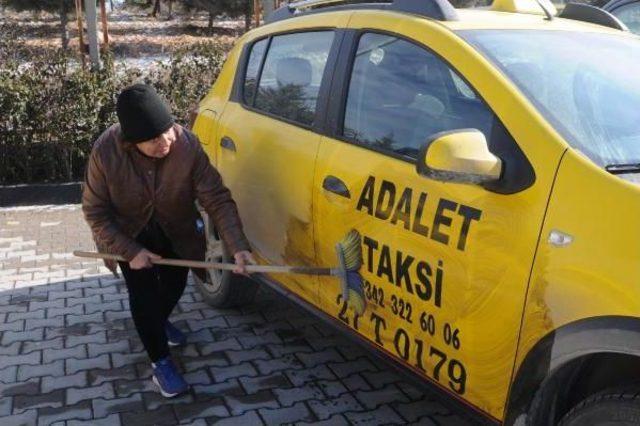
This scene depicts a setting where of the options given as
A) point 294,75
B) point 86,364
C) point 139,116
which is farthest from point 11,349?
point 294,75

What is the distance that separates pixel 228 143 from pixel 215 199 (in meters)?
A: 0.65

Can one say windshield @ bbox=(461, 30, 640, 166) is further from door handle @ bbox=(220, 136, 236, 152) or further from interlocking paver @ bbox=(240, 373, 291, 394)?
interlocking paver @ bbox=(240, 373, 291, 394)

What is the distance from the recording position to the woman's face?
3211 mm

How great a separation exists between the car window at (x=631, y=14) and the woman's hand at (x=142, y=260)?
549cm

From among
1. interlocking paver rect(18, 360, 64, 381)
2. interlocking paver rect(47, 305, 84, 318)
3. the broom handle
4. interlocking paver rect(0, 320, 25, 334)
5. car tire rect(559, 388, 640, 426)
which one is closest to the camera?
car tire rect(559, 388, 640, 426)

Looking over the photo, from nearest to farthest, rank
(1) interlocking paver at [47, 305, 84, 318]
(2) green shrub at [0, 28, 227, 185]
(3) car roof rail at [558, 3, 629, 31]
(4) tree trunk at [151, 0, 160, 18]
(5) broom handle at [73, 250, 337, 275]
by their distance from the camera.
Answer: (5) broom handle at [73, 250, 337, 275]
(3) car roof rail at [558, 3, 629, 31]
(1) interlocking paver at [47, 305, 84, 318]
(2) green shrub at [0, 28, 227, 185]
(4) tree trunk at [151, 0, 160, 18]

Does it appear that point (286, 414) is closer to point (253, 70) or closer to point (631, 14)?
point (253, 70)

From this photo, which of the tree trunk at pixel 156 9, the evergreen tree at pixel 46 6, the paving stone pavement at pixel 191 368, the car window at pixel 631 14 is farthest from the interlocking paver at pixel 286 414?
the tree trunk at pixel 156 9

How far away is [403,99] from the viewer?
2.95 metres

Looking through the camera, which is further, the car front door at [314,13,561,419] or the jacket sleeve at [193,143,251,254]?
the jacket sleeve at [193,143,251,254]

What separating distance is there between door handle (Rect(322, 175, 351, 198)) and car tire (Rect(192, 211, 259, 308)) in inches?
48.5

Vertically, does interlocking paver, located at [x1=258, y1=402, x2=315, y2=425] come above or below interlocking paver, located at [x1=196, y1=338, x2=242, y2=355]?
above

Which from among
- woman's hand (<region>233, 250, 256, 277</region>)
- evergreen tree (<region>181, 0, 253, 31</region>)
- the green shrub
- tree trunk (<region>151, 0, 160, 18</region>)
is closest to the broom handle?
woman's hand (<region>233, 250, 256, 277</region>)

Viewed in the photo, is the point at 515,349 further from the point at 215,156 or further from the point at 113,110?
the point at 113,110
